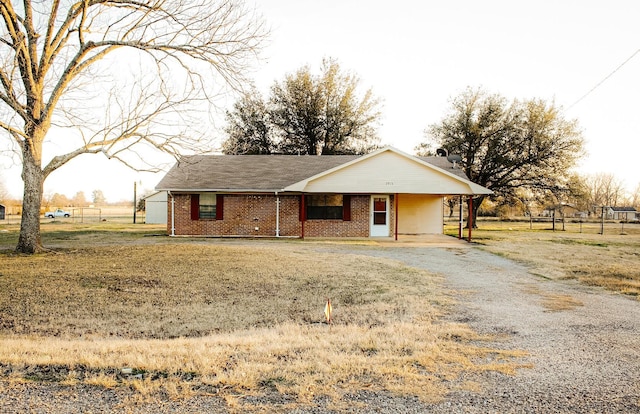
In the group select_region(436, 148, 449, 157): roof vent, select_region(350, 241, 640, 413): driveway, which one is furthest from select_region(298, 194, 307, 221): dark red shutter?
select_region(436, 148, 449, 157): roof vent

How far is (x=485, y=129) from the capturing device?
35.9 metres

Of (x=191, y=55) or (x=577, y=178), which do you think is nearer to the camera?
(x=191, y=55)

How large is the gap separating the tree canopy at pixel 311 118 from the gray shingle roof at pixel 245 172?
538 inches

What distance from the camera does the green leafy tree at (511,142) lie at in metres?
34.2

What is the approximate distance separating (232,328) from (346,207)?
15463 millimetres

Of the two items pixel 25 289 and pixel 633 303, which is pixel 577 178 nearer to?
pixel 633 303

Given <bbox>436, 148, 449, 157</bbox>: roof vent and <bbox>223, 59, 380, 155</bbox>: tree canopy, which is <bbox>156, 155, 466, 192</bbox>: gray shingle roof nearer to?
<bbox>436, 148, 449, 157</bbox>: roof vent

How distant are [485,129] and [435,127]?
3.97 meters

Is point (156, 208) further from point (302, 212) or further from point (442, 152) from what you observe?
point (442, 152)

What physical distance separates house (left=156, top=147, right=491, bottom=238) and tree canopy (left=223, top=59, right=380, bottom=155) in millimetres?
16923

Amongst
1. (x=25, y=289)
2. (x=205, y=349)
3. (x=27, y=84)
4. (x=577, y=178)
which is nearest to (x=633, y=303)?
(x=205, y=349)

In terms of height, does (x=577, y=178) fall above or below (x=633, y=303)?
above

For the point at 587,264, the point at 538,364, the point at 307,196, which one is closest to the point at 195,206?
the point at 307,196

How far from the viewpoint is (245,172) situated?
2398cm
